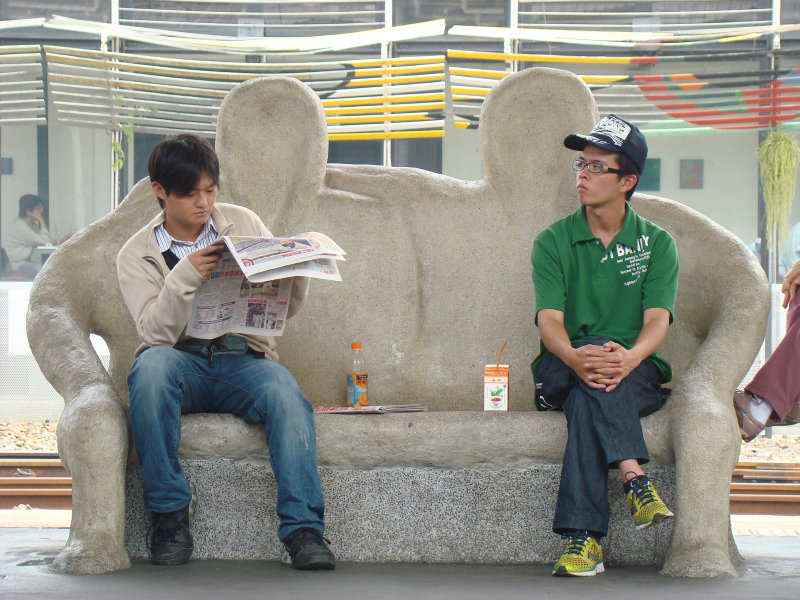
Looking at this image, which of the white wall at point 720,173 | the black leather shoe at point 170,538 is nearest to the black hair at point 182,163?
the black leather shoe at point 170,538

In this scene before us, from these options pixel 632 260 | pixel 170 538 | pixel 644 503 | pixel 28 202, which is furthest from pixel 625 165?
pixel 28 202

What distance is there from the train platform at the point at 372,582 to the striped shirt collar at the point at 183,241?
972 millimetres

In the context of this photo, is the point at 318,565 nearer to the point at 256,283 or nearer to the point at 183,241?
the point at 256,283

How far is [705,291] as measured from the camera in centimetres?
401

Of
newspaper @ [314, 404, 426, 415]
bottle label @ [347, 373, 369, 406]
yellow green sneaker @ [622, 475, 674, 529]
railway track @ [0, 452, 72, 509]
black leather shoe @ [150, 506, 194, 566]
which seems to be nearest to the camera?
yellow green sneaker @ [622, 475, 674, 529]

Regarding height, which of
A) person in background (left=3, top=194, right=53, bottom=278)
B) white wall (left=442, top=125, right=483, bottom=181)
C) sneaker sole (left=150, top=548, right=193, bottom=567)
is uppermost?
white wall (left=442, top=125, right=483, bottom=181)

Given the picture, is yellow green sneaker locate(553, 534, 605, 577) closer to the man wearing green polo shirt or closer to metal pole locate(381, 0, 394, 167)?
the man wearing green polo shirt

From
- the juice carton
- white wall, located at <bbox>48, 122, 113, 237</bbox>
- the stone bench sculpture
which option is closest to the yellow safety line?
white wall, located at <bbox>48, 122, 113, 237</bbox>

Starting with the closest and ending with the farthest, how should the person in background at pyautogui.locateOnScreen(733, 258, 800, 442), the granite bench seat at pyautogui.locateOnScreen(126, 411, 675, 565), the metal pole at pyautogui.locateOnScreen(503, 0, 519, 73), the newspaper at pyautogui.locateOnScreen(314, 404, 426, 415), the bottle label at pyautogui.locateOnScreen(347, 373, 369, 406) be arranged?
1. the granite bench seat at pyautogui.locateOnScreen(126, 411, 675, 565)
2. the newspaper at pyautogui.locateOnScreen(314, 404, 426, 415)
3. the person in background at pyautogui.locateOnScreen(733, 258, 800, 442)
4. the bottle label at pyautogui.locateOnScreen(347, 373, 369, 406)
5. the metal pole at pyautogui.locateOnScreen(503, 0, 519, 73)

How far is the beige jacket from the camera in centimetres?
323

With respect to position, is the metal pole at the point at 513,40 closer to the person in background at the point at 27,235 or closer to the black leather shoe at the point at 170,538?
the person in background at the point at 27,235

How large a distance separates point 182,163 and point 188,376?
2.14 ft

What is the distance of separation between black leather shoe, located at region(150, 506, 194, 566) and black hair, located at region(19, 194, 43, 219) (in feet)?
18.9

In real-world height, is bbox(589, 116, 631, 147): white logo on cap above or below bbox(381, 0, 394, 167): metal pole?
below
